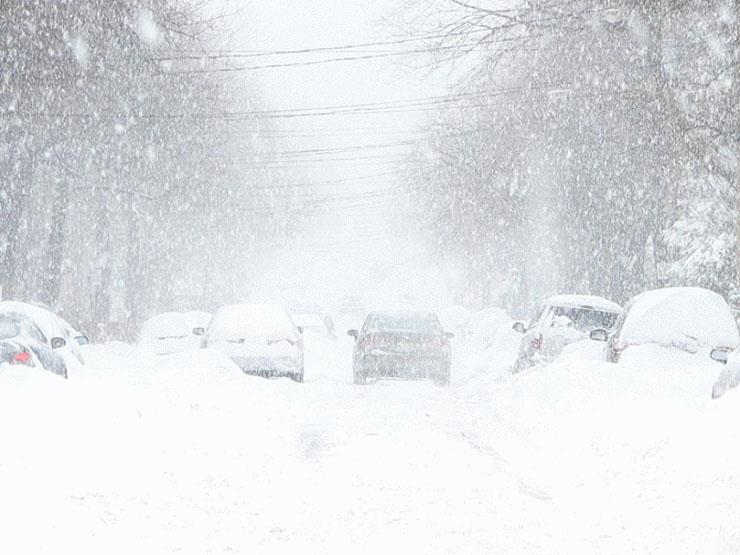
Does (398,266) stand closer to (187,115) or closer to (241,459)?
(187,115)

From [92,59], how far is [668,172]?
13.9 metres

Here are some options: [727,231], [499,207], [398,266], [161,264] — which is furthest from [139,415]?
[398,266]

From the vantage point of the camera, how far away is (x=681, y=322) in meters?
14.6

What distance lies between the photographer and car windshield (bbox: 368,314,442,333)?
19.6 m

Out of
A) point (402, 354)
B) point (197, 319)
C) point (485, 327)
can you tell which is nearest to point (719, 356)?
point (402, 354)

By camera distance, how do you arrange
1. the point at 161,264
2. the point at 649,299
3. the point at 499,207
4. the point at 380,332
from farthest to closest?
the point at 161,264
the point at 499,207
the point at 380,332
the point at 649,299

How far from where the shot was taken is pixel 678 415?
9695 millimetres

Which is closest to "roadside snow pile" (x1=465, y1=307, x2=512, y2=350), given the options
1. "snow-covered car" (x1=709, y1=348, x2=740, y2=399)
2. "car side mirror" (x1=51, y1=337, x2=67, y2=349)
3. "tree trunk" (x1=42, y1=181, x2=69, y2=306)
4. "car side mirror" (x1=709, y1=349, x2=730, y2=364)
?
"tree trunk" (x1=42, y1=181, x2=69, y2=306)

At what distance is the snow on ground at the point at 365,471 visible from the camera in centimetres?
627

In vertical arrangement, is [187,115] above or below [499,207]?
above

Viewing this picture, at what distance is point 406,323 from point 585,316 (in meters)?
3.75

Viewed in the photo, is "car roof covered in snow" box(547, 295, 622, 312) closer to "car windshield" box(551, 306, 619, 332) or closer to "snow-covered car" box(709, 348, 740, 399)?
"car windshield" box(551, 306, 619, 332)

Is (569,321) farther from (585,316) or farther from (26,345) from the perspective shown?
(26,345)

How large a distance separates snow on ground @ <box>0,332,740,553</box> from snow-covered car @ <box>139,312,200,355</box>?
41.1 ft
